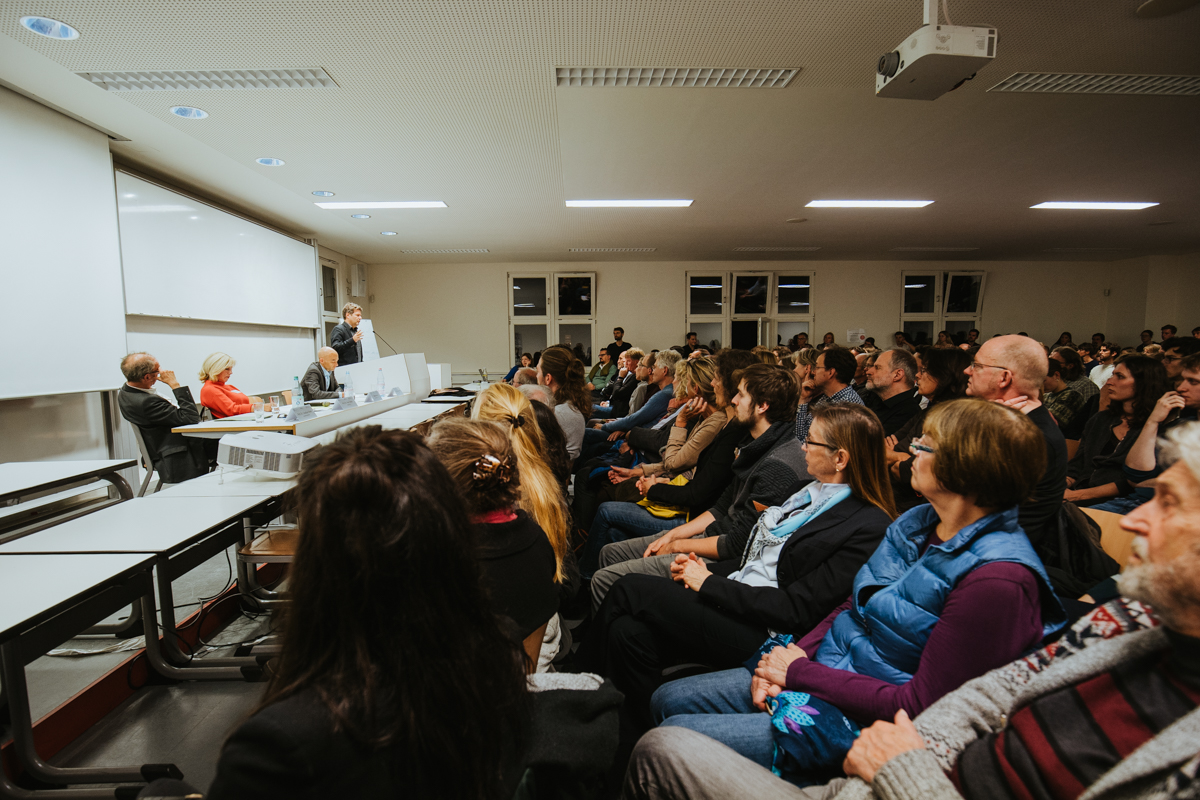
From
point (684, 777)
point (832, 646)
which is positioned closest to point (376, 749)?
point (684, 777)

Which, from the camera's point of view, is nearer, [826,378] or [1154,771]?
[1154,771]

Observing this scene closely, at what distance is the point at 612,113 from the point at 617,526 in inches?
103

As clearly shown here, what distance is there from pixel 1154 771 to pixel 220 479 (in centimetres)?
280

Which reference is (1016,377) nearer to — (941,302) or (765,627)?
(765,627)

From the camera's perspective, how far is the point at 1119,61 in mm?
2914

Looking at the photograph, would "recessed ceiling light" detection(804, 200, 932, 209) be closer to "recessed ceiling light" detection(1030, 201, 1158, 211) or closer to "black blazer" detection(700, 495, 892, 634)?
"recessed ceiling light" detection(1030, 201, 1158, 211)

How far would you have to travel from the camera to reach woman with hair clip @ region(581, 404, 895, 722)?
140 cm

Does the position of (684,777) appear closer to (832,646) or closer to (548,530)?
(832,646)

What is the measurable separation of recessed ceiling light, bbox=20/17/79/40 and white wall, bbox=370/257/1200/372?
7552 mm

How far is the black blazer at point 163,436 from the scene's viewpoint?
3.56 meters

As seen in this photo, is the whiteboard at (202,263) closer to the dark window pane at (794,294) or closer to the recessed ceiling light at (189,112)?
the recessed ceiling light at (189,112)

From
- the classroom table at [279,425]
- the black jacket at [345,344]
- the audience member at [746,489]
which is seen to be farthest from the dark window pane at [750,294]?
the audience member at [746,489]

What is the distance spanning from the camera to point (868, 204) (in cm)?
596

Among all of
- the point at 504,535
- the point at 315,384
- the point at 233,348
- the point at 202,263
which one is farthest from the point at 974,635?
the point at 233,348
